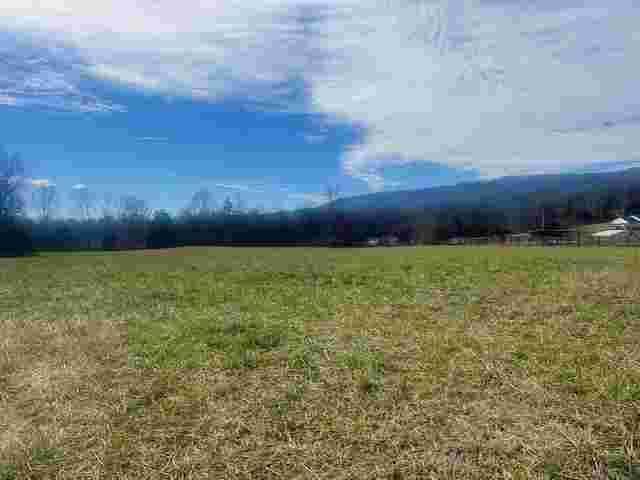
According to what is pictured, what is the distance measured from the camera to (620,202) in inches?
3652

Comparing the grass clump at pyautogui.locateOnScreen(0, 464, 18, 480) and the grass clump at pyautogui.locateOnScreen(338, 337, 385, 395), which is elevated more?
the grass clump at pyautogui.locateOnScreen(338, 337, 385, 395)

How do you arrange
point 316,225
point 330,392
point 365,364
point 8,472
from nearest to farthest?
point 8,472 → point 330,392 → point 365,364 → point 316,225

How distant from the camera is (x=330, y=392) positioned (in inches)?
147

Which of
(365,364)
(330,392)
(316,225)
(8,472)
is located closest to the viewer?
(8,472)

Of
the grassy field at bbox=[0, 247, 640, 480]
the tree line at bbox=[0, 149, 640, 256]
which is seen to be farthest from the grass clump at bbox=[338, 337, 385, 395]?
the tree line at bbox=[0, 149, 640, 256]

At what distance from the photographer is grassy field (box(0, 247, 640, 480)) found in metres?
2.76

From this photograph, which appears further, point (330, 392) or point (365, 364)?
point (365, 364)

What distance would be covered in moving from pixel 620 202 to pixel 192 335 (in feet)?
371

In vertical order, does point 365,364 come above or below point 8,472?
above

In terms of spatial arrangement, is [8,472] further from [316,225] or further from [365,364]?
[316,225]

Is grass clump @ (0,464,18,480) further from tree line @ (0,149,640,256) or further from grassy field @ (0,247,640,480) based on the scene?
tree line @ (0,149,640,256)

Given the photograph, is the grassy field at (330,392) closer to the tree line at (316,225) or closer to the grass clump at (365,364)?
the grass clump at (365,364)

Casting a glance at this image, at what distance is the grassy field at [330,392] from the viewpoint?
2764 millimetres

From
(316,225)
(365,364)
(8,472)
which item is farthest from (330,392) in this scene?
(316,225)
